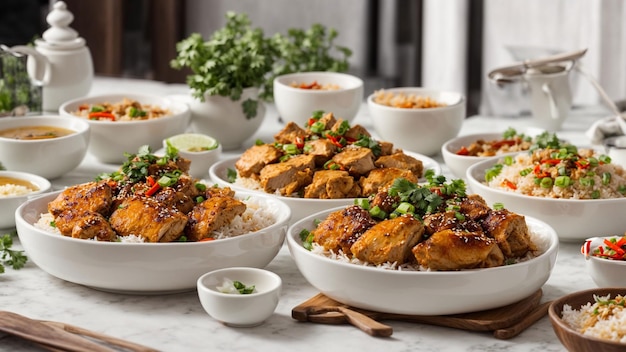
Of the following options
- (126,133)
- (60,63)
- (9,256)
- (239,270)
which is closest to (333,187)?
(239,270)

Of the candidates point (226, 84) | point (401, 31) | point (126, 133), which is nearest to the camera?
point (126, 133)

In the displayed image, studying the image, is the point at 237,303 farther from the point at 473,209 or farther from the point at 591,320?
the point at 591,320

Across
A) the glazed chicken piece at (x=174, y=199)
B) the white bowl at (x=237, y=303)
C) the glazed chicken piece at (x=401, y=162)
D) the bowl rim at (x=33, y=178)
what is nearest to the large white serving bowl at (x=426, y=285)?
the white bowl at (x=237, y=303)

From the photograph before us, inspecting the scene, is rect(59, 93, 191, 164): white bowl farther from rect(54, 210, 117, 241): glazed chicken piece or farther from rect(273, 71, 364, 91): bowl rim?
rect(54, 210, 117, 241): glazed chicken piece

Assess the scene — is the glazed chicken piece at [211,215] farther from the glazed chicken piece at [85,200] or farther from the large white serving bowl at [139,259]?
the glazed chicken piece at [85,200]

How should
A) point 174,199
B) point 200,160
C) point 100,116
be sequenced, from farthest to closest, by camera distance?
point 100,116, point 200,160, point 174,199

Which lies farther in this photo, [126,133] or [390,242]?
[126,133]

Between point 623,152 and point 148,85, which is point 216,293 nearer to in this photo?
point 623,152
